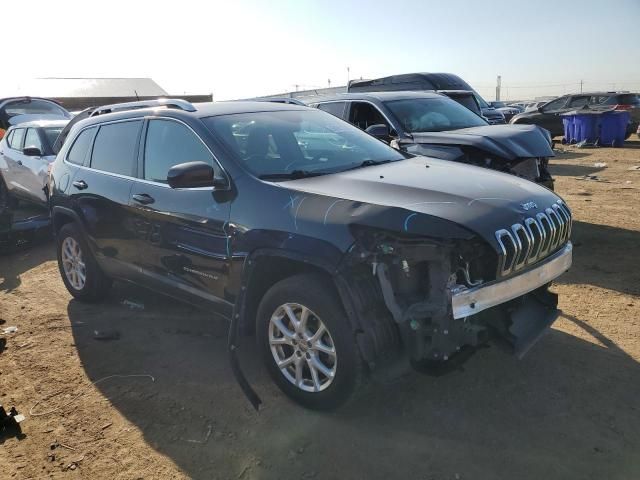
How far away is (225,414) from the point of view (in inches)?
131

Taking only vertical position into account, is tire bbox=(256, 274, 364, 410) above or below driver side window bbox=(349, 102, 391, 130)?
below

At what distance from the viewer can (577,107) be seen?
19422mm

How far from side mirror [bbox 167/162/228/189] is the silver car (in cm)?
588

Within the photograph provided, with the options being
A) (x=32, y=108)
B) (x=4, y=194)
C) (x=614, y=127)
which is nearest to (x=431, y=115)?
(x=4, y=194)

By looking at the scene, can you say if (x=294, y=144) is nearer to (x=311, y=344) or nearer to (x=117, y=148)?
(x=311, y=344)

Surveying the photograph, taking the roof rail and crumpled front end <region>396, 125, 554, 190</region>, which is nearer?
the roof rail

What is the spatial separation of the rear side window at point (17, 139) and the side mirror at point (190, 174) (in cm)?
764

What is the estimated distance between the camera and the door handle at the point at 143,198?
4.09 meters

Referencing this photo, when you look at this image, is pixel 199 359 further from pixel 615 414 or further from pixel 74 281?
pixel 615 414

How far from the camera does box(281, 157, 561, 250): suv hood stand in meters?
2.81

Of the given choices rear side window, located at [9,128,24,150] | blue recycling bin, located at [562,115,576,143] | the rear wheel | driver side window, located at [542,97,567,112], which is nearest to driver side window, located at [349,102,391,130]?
rear side window, located at [9,128,24,150]

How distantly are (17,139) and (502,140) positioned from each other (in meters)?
8.32

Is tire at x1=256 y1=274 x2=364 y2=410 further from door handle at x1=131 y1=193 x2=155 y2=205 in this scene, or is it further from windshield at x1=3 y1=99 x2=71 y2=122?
windshield at x1=3 y1=99 x2=71 y2=122

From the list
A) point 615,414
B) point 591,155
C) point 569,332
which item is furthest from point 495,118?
point 615,414
